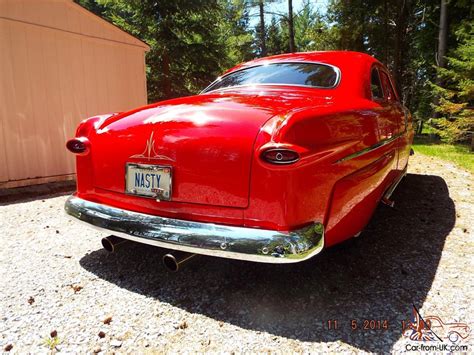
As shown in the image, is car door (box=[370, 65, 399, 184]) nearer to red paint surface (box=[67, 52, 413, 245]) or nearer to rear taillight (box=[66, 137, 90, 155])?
red paint surface (box=[67, 52, 413, 245])

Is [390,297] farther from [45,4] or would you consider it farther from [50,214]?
[45,4]

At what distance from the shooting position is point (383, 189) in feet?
10.2

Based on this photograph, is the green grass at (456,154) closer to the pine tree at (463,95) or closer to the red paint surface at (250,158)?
the pine tree at (463,95)

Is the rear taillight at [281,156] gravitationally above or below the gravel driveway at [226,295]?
above

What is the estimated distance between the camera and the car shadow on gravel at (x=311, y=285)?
6.57 feet

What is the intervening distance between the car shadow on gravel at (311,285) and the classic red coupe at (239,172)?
38cm

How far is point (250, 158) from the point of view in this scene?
1.89 m

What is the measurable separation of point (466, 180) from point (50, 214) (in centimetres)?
640

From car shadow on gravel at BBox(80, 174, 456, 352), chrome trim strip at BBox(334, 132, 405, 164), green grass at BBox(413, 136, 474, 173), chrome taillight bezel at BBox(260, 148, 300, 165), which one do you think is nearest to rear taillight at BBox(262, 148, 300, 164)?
chrome taillight bezel at BBox(260, 148, 300, 165)

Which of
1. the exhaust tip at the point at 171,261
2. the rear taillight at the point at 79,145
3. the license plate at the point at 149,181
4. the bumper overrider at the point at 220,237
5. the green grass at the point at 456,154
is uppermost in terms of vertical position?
the rear taillight at the point at 79,145

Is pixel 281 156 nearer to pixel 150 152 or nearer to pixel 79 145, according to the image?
pixel 150 152

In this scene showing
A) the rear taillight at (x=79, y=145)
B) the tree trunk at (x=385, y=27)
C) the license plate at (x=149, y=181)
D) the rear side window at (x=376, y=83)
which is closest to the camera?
the license plate at (x=149, y=181)

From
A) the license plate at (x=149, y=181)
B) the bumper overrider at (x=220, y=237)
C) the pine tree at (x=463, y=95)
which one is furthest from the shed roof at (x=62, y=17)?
the pine tree at (x=463, y=95)

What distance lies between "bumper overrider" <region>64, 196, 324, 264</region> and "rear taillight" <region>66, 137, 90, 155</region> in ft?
1.94
